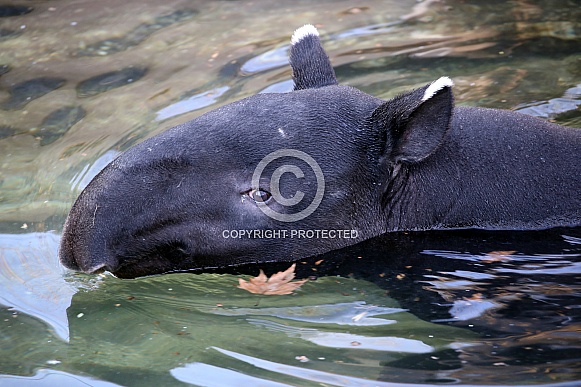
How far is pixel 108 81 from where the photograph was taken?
10.7 metres

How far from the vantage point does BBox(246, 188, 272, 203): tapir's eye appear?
20.6 feet

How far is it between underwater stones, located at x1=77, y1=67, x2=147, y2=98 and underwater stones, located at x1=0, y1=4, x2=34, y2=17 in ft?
8.85

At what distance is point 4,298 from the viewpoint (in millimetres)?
6477

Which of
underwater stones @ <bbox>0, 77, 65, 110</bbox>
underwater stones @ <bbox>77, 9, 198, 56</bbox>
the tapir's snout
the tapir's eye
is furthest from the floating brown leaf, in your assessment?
underwater stones @ <bbox>77, 9, 198, 56</bbox>

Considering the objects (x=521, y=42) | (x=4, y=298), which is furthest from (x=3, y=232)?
(x=521, y=42)

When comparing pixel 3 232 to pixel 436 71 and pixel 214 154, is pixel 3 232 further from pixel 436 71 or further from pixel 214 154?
pixel 436 71

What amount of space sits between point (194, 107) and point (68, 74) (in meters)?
2.37

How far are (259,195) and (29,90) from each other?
5435mm

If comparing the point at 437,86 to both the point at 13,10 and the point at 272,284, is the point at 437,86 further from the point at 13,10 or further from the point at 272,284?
the point at 13,10

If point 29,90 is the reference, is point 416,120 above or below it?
above

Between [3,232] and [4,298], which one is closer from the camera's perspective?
[4,298]

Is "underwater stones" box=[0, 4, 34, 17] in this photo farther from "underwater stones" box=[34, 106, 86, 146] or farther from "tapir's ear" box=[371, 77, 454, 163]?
"tapir's ear" box=[371, 77, 454, 163]

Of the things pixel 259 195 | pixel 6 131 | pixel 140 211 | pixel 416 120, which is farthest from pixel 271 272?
pixel 6 131

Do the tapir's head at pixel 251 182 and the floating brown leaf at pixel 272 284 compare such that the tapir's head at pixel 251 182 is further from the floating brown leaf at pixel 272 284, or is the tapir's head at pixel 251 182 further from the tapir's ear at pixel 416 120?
the floating brown leaf at pixel 272 284
